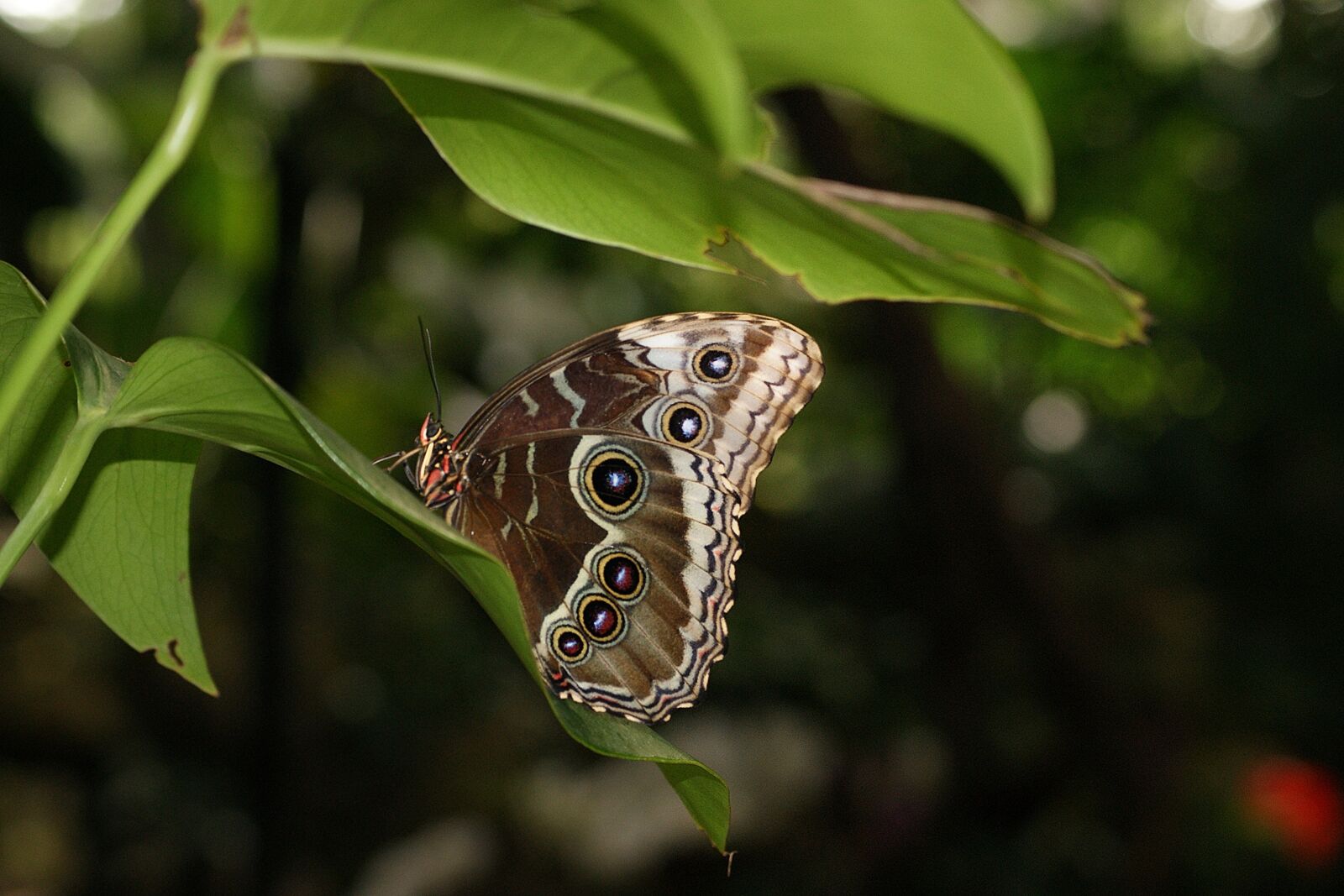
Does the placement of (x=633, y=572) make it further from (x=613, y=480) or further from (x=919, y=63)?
(x=919, y=63)

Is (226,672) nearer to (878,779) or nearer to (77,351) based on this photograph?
(878,779)

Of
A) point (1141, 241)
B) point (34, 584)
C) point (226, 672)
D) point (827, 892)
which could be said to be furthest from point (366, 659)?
point (1141, 241)

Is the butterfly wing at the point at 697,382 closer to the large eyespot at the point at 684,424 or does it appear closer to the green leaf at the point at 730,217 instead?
the large eyespot at the point at 684,424

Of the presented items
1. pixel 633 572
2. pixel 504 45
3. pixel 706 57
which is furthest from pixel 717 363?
pixel 706 57

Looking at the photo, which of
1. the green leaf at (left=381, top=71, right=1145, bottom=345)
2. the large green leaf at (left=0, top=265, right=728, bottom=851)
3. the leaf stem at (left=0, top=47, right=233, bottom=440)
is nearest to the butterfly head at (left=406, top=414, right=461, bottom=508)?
the large green leaf at (left=0, top=265, right=728, bottom=851)

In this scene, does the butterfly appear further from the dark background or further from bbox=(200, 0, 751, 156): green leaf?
the dark background
